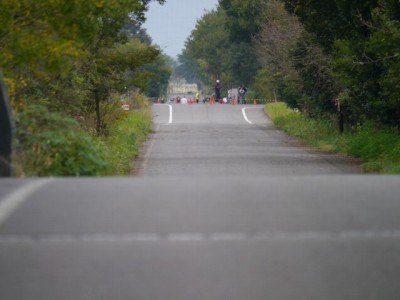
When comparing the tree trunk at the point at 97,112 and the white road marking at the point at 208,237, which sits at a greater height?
the white road marking at the point at 208,237

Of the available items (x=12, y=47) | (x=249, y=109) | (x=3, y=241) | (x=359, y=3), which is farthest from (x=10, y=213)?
(x=249, y=109)

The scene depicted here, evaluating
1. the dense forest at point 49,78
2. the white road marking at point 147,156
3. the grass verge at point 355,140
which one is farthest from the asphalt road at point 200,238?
the white road marking at point 147,156

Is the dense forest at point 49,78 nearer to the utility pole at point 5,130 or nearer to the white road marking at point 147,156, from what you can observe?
the utility pole at point 5,130

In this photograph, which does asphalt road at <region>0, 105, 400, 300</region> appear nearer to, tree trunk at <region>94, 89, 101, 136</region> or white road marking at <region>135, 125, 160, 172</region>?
white road marking at <region>135, 125, 160, 172</region>

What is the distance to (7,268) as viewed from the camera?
769 cm

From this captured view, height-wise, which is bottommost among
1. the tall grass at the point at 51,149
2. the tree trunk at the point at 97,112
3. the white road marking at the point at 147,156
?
the white road marking at the point at 147,156

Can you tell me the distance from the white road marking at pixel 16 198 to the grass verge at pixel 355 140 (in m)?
11.7

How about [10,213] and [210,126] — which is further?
[210,126]

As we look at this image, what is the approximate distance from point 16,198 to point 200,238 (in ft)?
6.15

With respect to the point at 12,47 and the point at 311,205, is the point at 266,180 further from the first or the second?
the point at 12,47

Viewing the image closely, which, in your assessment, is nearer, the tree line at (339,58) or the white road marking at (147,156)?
the tree line at (339,58)

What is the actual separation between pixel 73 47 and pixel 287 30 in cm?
2863

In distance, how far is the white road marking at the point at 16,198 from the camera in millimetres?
8570

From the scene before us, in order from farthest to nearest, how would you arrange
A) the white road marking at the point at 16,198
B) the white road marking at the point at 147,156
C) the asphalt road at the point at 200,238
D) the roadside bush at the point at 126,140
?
the white road marking at the point at 147,156 → the roadside bush at the point at 126,140 → the white road marking at the point at 16,198 → the asphalt road at the point at 200,238
